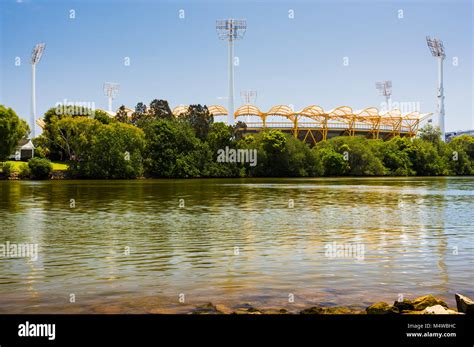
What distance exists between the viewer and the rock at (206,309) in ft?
25.4

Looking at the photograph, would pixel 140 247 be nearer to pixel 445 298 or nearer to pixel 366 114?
pixel 445 298

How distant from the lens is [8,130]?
60031 mm

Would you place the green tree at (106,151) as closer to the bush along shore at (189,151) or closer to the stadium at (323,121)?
the bush along shore at (189,151)

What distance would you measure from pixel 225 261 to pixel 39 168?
59.2m

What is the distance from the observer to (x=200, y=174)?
266ft

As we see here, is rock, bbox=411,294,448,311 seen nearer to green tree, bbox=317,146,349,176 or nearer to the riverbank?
the riverbank

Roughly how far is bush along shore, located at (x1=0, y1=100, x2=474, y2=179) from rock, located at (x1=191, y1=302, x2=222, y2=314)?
57292mm

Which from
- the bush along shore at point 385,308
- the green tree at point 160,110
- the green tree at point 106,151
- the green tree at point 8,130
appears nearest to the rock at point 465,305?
the bush along shore at point 385,308

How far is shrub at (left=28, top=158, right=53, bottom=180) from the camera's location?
217 feet

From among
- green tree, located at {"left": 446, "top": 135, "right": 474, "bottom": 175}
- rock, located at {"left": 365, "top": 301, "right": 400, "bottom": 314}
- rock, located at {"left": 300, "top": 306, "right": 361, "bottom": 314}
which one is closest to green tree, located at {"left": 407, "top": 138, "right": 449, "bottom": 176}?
green tree, located at {"left": 446, "top": 135, "right": 474, "bottom": 175}

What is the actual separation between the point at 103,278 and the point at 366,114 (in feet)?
430

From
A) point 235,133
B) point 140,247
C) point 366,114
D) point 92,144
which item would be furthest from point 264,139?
point 140,247

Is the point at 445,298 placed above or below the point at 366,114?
below

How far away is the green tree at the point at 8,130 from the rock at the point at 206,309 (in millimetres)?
57245
